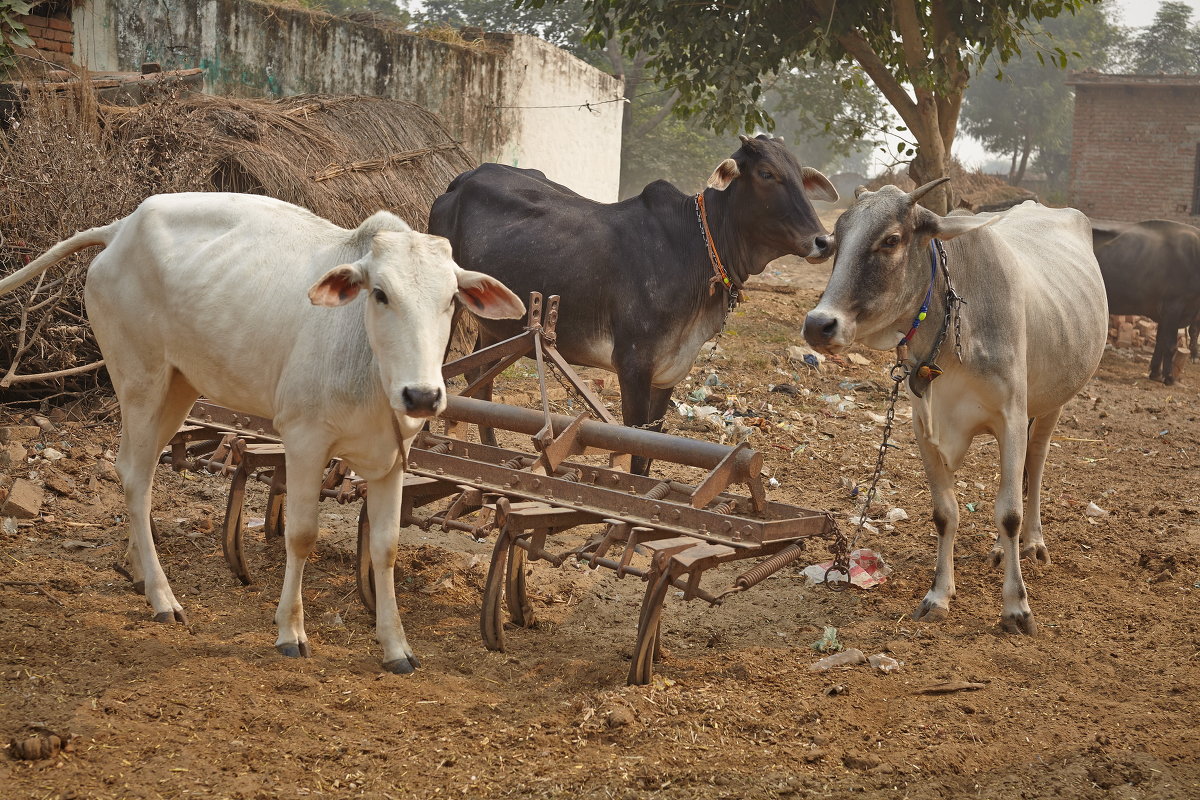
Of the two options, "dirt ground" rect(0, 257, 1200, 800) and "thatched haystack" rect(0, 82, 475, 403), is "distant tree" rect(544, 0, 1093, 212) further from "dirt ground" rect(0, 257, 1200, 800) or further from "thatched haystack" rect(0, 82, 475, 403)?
"dirt ground" rect(0, 257, 1200, 800)

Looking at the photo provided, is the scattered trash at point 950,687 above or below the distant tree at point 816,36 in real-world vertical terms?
below

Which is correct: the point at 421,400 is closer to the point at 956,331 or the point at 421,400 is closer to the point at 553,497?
the point at 553,497

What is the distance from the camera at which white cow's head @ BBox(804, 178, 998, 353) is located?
454 cm

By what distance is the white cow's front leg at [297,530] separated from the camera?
13.0ft

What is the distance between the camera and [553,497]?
4.18 meters

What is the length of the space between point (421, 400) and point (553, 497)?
33.8 inches

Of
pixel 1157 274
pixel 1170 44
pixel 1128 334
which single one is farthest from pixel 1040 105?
pixel 1157 274

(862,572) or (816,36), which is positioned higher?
(816,36)

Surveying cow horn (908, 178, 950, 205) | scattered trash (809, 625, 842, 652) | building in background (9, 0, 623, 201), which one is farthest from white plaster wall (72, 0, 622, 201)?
scattered trash (809, 625, 842, 652)

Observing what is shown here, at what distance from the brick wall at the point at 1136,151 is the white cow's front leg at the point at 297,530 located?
22.9 m

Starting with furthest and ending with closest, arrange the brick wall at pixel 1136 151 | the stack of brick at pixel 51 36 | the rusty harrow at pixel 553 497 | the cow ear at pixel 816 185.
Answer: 1. the brick wall at pixel 1136 151
2. the stack of brick at pixel 51 36
3. the cow ear at pixel 816 185
4. the rusty harrow at pixel 553 497

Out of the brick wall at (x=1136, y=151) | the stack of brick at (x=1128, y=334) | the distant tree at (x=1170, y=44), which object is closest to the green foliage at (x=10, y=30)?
the stack of brick at (x=1128, y=334)

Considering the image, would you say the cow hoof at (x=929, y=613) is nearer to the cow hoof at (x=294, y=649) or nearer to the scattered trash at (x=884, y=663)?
the scattered trash at (x=884, y=663)

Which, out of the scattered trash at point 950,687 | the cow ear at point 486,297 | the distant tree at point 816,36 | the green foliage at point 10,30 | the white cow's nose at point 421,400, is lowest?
the scattered trash at point 950,687
